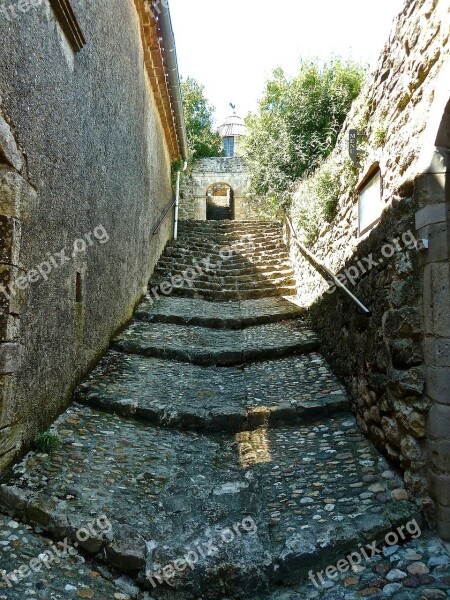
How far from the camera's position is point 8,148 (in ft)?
7.85

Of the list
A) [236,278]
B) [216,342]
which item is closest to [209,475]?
[216,342]

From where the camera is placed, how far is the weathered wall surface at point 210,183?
47.1ft

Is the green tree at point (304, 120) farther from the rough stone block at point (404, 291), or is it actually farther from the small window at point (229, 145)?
the small window at point (229, 145)

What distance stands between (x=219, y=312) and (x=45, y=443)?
3917 mm

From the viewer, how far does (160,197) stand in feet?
29.6

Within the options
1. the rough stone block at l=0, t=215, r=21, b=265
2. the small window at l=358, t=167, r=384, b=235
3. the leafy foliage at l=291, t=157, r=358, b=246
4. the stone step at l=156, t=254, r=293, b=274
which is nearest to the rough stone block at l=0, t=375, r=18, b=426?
the rough stone block at l=0, t=215, r=21, b=265

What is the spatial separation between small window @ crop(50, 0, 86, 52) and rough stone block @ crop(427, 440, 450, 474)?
3.65m

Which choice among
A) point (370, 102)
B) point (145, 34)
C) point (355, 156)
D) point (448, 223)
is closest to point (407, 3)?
point (370, 102)

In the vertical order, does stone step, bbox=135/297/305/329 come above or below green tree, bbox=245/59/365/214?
below

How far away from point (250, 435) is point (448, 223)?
6.92 feet

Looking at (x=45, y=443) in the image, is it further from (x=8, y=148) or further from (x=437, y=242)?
(x=437, y=242)

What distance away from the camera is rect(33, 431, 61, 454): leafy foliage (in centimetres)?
282
